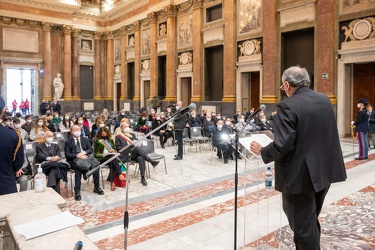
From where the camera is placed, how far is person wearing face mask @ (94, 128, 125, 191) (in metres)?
6.44

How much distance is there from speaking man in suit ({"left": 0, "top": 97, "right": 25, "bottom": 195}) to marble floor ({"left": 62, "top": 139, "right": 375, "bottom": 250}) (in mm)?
1339

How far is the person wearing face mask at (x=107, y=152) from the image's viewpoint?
644 centimetres

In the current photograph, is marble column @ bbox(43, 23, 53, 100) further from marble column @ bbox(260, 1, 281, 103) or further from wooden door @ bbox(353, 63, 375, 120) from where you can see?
wooden door @ bbox(353, 63, 375, 120)

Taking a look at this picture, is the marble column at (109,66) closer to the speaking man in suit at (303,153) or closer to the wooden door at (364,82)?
the wooden door at (364,82)

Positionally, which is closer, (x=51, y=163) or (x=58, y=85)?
(x=51, y=163)

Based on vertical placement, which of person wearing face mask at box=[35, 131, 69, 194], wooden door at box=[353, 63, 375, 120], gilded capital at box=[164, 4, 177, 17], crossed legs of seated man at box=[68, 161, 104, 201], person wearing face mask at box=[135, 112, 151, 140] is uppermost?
gilded capital at box=[164, 4, 177, 17]

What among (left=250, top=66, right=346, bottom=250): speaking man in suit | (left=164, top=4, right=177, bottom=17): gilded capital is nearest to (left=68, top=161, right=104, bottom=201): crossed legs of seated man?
(left=250, top=66, right=346, bottom=250): speaking man in suit

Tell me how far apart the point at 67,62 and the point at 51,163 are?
21.2m

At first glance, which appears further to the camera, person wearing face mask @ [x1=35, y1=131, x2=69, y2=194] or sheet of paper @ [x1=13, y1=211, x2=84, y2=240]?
person wearing face mask @ [x1=35, y1=131, x2=69, y2=194]

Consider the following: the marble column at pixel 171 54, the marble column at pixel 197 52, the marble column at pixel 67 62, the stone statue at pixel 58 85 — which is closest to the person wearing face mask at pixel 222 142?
the marble column at pixel 197 52

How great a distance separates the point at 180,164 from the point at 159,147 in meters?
3.47

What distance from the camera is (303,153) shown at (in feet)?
8.32

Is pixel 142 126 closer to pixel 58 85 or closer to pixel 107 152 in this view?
pixel 107 152

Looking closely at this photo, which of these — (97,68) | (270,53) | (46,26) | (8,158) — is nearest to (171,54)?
(270,53)
